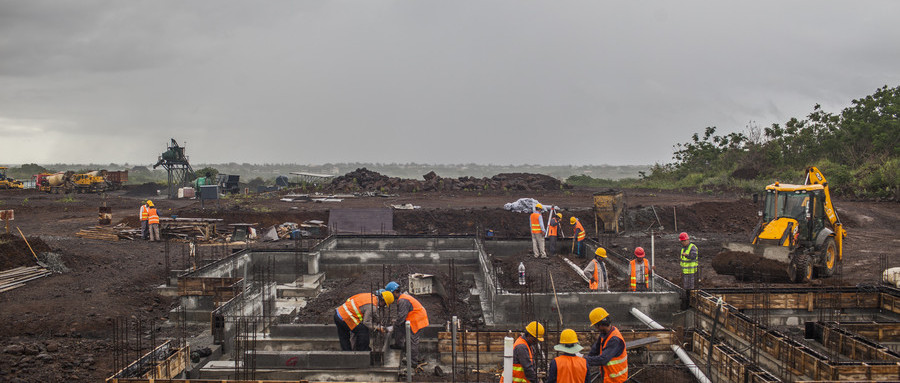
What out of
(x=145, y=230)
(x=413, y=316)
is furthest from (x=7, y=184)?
(x=413, y=316)

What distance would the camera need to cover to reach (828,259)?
450 inches

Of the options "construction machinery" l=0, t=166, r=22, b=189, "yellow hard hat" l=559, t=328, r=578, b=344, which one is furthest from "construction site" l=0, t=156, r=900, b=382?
"construction machinery" l=0, t=166, r=22, b=189

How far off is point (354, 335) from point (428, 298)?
3.91m

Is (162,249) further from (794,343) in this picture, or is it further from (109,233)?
(794,343)

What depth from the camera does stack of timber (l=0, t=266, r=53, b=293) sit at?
425 inches

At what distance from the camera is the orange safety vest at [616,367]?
504 cm

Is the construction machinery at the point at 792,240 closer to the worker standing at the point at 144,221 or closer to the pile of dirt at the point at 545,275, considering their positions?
the pile of dirt at the point at 545,275

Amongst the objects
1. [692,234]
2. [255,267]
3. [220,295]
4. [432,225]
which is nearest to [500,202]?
[432,225]

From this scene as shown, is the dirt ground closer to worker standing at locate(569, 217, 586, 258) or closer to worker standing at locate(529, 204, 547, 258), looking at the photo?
worker standing at locate(529, 204, 547, 258)

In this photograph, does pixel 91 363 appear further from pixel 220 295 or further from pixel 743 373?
pixel 743 373

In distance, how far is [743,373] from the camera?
578 centimetres

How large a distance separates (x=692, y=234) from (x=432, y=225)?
9.21 meters

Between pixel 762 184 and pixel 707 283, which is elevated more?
pixel 762 184

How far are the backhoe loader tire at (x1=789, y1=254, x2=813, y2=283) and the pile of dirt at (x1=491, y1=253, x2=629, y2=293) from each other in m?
3.13
